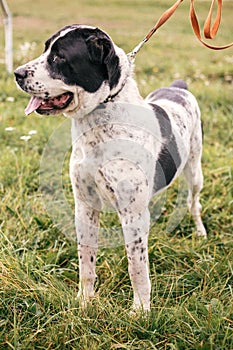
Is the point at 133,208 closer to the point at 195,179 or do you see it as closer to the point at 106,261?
the point at 106,261

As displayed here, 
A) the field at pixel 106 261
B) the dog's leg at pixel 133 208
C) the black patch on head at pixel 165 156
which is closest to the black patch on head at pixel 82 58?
the dog's leg at pixel 133 208

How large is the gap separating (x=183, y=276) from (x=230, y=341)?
0.64 m

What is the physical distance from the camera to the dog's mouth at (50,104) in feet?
7.19

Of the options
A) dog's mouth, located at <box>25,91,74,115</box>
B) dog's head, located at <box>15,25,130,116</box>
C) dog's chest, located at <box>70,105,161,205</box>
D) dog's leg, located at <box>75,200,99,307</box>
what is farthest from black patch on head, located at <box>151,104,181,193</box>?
dog's mouth, located at <box>25,91,74,115</box>

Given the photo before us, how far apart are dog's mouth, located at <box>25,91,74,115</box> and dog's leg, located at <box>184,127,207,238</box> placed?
48.6 inches

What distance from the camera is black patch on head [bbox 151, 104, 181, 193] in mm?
2584

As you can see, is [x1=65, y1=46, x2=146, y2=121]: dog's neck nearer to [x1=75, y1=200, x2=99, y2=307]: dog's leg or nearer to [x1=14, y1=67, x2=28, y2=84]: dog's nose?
[x1=14, y1=67, x2=28, y2=84]: dog's nose

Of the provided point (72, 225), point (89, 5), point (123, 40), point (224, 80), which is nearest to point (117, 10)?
point (89, 5)

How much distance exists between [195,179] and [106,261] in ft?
2.93

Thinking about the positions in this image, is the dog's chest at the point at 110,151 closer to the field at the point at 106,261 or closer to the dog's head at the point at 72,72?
the dog's head at the point at 72,72

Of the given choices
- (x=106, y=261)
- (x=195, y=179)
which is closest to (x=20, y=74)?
(x=106, y=261)

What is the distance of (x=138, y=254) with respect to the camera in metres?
2.46

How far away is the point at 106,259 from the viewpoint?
301 centimetres

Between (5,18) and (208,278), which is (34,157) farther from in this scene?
(5,18)
